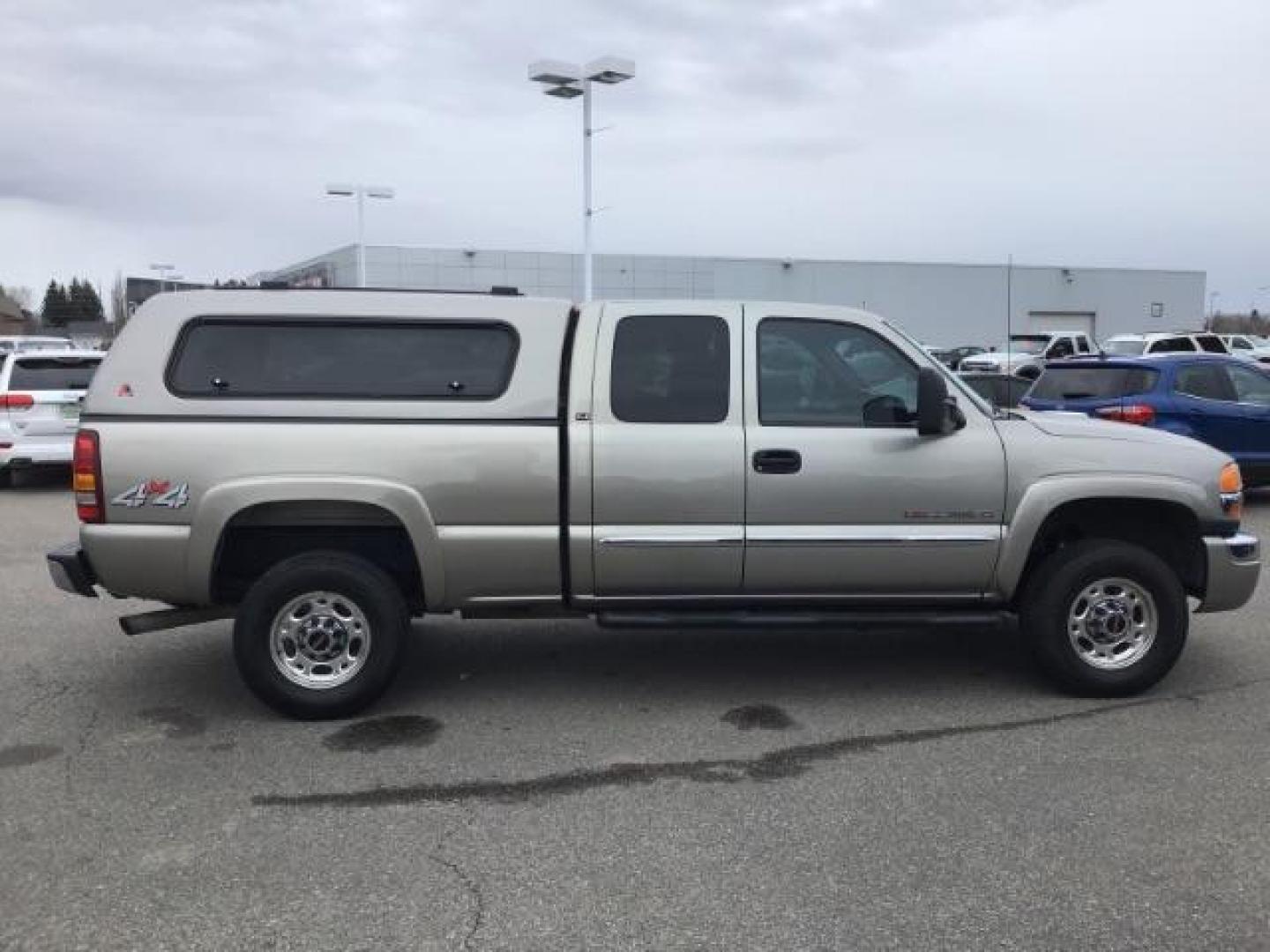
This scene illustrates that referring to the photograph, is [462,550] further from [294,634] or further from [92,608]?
[92,608]

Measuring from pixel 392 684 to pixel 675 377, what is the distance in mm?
2088

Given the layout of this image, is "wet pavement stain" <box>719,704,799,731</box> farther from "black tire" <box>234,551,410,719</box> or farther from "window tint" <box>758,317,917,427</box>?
"black tire" <box>234,551,410,719</box>

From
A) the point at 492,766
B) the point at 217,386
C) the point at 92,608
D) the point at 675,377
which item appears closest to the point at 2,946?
the point at 492,766

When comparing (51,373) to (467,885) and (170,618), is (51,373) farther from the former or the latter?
(467,885)

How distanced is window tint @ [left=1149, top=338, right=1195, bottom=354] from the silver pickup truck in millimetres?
23103

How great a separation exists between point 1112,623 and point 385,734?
11.5 feet

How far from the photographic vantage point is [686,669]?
623 cm

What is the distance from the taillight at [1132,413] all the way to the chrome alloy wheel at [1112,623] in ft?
19.6

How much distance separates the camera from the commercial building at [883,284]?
161 feet

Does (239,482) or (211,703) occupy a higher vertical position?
(239,482)

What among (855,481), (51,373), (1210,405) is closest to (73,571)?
(855,481)

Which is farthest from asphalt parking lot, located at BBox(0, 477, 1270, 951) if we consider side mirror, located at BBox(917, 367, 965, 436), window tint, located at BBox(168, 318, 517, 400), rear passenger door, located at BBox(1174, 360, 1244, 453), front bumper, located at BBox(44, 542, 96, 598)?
rear passenger door, located at BBox(1174, 360, 1244, 453)

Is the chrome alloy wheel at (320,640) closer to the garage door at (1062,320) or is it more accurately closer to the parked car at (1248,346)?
the parked car at (1248,346)

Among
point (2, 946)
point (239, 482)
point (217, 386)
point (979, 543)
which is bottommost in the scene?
point (2, 946)
